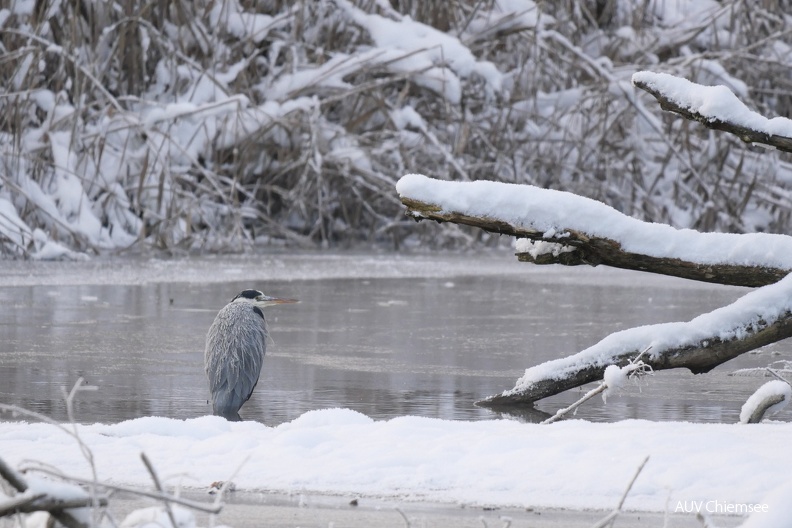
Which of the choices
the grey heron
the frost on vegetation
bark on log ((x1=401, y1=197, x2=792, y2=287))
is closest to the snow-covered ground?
bark on log ((x1=401, y1=197, x2=792, y2=287))

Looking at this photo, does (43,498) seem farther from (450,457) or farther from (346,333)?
(346,333)

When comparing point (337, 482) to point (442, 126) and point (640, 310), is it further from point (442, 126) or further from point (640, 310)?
point (442, 126)

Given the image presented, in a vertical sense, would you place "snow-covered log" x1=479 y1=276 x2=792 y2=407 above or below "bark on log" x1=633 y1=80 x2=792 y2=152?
below

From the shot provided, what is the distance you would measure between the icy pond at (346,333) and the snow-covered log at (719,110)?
110 cm

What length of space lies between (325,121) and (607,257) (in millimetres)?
9745

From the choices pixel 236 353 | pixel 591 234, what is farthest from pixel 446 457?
pixel 236 353

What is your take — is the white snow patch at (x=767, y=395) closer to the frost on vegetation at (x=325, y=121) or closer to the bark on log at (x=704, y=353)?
the bark on log at (x=704, y=353)

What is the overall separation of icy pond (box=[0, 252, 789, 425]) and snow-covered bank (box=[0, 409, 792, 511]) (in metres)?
0.71

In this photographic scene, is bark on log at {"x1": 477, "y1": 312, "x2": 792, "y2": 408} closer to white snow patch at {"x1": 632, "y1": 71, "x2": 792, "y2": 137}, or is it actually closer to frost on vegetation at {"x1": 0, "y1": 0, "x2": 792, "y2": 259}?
white snow patch at {"x1": 632, "y1": 71, "x2": 792, "y2": 137}

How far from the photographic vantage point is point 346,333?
7.49 metres

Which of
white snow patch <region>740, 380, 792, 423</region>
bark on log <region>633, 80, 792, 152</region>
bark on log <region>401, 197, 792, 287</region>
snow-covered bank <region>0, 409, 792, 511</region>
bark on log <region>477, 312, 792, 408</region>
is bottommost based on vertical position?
snow-covered bank <region>0, 409, 792, 511</region>

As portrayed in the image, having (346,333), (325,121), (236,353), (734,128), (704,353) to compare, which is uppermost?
(325,121)

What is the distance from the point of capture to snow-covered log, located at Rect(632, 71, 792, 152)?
14.6 feet

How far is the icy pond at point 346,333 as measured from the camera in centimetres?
530
